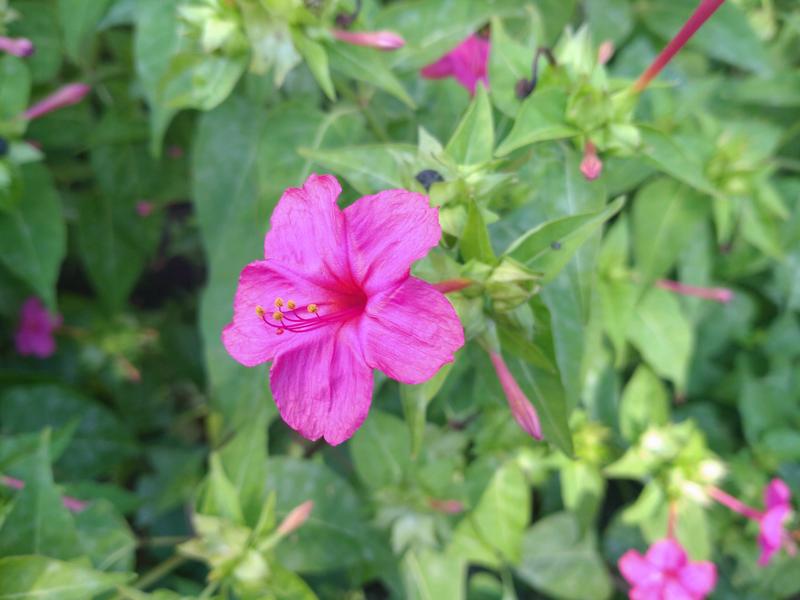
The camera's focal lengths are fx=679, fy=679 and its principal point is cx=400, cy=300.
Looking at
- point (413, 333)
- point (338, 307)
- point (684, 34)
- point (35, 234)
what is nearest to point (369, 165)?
point (338, 307)

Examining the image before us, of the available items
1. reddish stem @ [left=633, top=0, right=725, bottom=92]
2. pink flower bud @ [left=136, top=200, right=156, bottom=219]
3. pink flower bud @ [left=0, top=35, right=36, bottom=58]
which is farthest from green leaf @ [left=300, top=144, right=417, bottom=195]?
pink flower bud @ [left=136, top=200, right=156, bottom=219]

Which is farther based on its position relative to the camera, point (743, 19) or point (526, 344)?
point (743, 19)

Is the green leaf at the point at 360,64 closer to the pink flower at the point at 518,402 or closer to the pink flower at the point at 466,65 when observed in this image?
the pink flower at the point at 466,65

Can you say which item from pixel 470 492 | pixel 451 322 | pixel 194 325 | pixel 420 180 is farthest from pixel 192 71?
pixel 194 325

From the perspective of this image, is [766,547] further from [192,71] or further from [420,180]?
[192,71]

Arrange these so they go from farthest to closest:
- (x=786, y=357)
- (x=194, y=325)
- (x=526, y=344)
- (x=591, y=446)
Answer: (x=194, y=325)
(x=786, y=357)
(x=591, y=446)
(x=526, y=344)

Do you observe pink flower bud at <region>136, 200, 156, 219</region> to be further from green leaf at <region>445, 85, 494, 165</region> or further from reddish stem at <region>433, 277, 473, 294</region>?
reddish stem at <region>433, 277, 473, 294</region>

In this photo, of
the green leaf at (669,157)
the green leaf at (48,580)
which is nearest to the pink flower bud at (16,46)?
the green leaf at (48,580)
